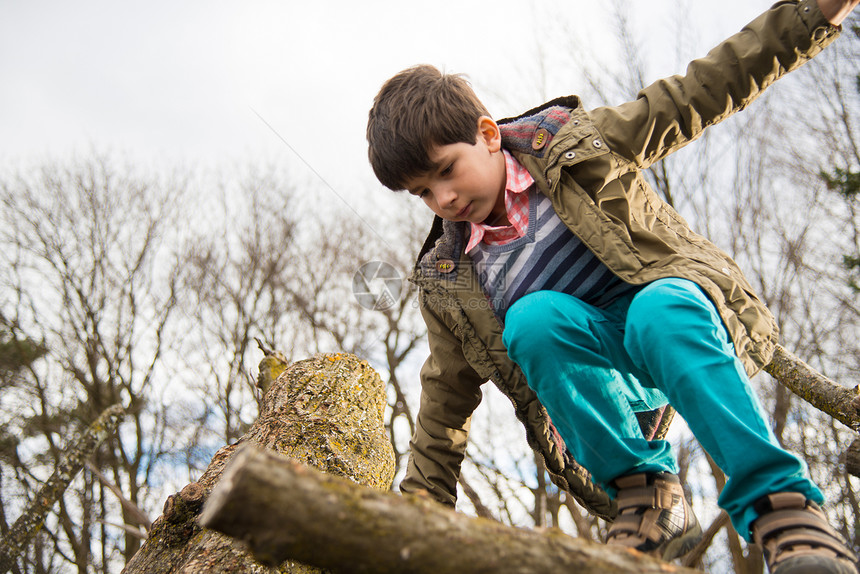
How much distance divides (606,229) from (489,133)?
23.5 inches

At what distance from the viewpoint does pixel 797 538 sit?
107 centimetres

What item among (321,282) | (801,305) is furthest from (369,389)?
(321,282)

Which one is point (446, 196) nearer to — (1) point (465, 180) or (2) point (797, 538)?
(1) point (465, 180)

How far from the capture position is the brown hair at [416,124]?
2.03 metres

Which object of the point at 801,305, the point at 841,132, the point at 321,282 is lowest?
the point at 801,305

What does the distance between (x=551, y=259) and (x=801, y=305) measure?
368 inches

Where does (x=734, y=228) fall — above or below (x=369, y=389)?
above

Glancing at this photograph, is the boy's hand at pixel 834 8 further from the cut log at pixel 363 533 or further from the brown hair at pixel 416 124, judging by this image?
the cut log at pixel 363 533

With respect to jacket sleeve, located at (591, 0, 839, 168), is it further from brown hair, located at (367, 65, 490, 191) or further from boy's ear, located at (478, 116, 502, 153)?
brown hair, located at (367, 65, 490, 191)

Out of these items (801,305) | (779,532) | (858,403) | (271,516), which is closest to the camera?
(271,516)

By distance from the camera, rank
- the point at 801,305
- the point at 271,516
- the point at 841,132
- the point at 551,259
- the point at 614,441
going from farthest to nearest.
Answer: the point at 841,132
the point at 801,305
the point at 551,259
the point at 614,441
the point at 271,516

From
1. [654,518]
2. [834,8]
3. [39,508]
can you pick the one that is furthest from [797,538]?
[39,508]

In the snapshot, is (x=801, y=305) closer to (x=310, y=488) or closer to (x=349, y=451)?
(x=349, y=451)

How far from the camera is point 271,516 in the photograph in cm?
77
